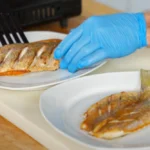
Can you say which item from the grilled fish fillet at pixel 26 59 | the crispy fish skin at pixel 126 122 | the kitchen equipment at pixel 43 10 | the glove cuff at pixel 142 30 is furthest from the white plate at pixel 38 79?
the kitchen equipment at pixel 43 10

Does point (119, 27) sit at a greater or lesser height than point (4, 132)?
greater

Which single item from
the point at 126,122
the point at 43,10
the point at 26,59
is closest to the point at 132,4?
the point at 43,10

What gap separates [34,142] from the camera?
40.9 inches

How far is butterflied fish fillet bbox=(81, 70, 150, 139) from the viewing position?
969 millimetres

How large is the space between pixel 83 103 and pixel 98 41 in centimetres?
19

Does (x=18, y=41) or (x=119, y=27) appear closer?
(x=119, y=27)

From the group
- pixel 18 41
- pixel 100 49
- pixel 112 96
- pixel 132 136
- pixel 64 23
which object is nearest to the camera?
pixel 132 136

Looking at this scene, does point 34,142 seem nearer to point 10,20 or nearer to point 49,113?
point 49,113

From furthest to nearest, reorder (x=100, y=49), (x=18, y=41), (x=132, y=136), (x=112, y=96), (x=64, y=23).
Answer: (x=64, y=23) < (x=18, y=41) < (x=100, y=49) < (x=112, y=96) < (x=132, y=136)

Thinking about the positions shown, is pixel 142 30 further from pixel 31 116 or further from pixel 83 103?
pixel 31 116

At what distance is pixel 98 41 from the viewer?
122 cm

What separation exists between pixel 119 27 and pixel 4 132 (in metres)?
0.41

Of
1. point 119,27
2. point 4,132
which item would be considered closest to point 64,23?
point 119,27

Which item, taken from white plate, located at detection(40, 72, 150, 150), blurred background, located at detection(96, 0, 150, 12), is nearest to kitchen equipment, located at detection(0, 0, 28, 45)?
white plate, located at detection(40, 72, 150, 150)
